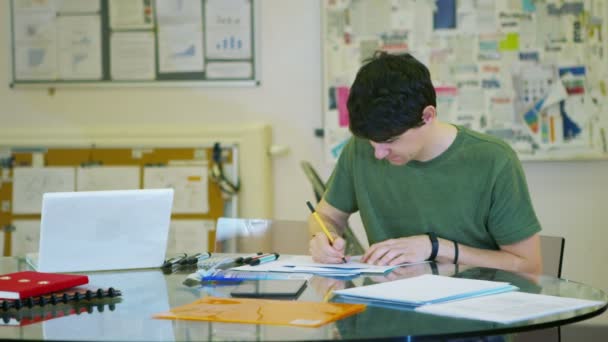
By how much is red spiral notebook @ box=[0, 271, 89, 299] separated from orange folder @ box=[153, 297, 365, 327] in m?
0.29

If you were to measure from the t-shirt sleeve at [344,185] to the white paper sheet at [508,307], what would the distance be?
92cm

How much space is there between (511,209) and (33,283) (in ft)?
3.72

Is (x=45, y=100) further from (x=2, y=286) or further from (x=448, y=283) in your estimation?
(x=448, y=283)

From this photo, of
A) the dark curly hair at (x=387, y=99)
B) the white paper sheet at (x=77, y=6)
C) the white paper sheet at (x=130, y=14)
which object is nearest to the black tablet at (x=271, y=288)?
the dark curly hair at (x=387, y=99)

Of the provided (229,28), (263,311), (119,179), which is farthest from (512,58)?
(263,311)

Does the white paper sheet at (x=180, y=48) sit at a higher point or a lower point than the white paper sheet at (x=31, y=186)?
higher

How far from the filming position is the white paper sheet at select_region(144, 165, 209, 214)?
3.80 metres

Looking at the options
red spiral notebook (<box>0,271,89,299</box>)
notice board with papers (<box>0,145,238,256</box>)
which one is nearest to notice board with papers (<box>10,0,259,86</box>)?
notice board with papers (<box>0,145,238,256</box>)

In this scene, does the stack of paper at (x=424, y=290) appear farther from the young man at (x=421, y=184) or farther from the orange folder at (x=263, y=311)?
the young man at (x=421, y=184)

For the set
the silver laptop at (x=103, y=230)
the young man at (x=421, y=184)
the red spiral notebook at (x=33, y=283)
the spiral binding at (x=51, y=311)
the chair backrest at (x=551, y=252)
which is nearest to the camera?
the spiral binding at (x=51, y=311)

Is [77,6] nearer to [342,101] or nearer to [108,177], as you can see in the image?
[108,177]

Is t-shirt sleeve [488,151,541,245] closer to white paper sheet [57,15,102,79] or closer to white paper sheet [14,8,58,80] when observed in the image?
white paper sheet [57,15,102,79]

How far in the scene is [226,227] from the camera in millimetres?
2613

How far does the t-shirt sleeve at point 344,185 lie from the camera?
2.47m
